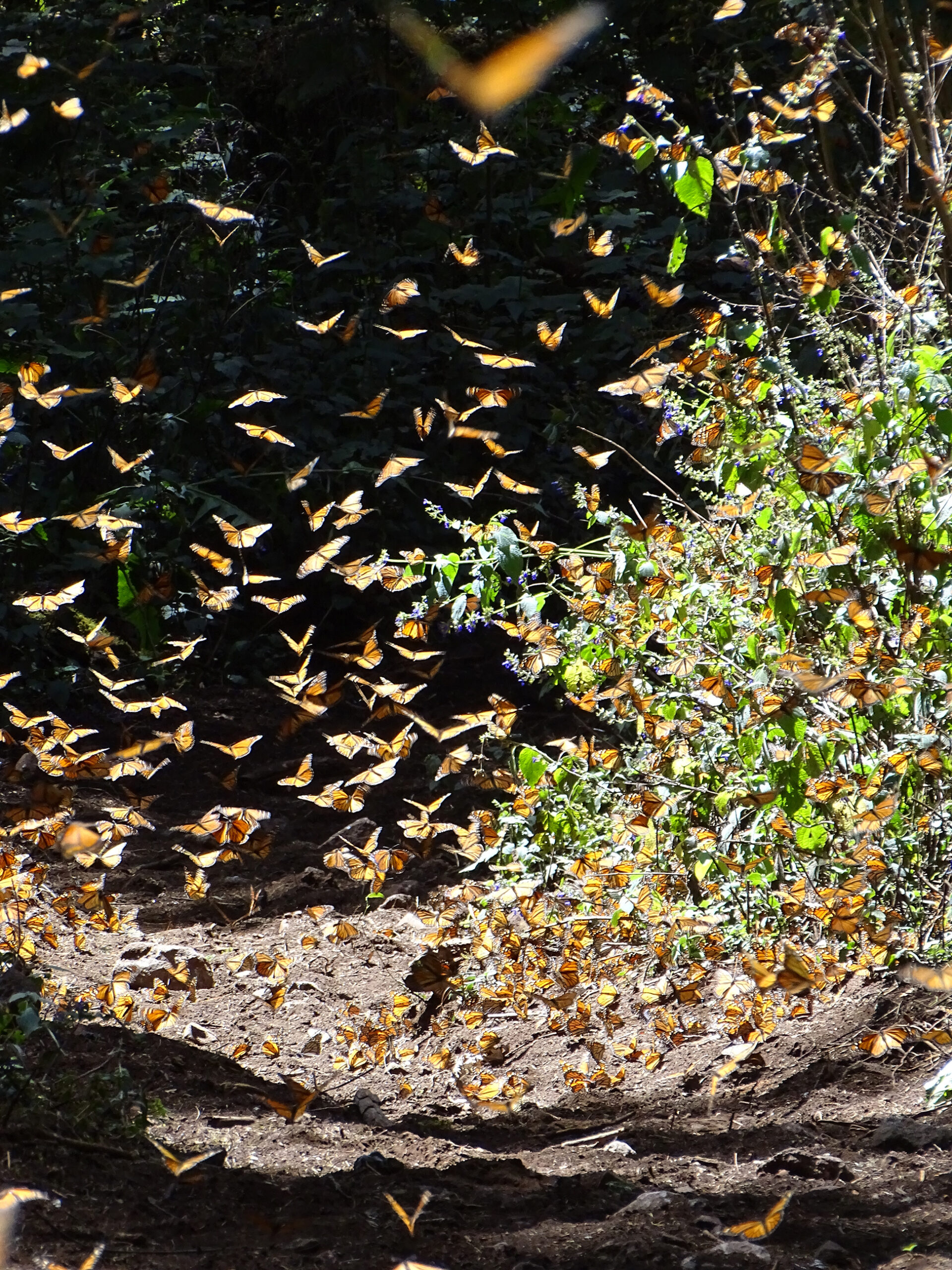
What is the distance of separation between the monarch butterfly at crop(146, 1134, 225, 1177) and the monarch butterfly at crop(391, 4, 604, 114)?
518 centimetres

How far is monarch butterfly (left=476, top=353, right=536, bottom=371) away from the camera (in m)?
3.66

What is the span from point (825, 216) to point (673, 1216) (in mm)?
4770

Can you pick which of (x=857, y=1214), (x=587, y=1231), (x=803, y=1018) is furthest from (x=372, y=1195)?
(x=803, y=1018)

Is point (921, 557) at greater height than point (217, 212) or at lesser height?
lesser

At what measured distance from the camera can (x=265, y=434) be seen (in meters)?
4.05

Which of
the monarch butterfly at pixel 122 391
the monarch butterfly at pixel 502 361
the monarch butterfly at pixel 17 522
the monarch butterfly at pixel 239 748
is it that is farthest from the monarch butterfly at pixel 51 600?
the monarch butterfly at pixel 502 361

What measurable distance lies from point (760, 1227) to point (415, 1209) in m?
0.47

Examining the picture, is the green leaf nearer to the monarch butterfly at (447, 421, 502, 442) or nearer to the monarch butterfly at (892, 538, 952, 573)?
the monarch butterfly at (447, 421, 502, 442)

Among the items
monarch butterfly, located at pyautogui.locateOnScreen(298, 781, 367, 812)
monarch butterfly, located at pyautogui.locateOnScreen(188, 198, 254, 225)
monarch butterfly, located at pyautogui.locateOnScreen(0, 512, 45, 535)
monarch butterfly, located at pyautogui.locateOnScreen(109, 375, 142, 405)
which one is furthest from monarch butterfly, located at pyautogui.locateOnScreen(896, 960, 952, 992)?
monarch butterfly, located at pyautogui.locateOnScreen(109, 375, 142, 405)

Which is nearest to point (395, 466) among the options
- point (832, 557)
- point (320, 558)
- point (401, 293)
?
point (401, 293)

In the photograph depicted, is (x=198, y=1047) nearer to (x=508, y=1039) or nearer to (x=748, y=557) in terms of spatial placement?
(x=508, y=1039)

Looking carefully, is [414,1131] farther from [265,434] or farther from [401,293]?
[401,293]

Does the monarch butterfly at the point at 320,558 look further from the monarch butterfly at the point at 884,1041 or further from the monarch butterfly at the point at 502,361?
the monarch butterfly at the point at 884,1041

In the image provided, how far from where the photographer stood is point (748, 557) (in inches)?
107
